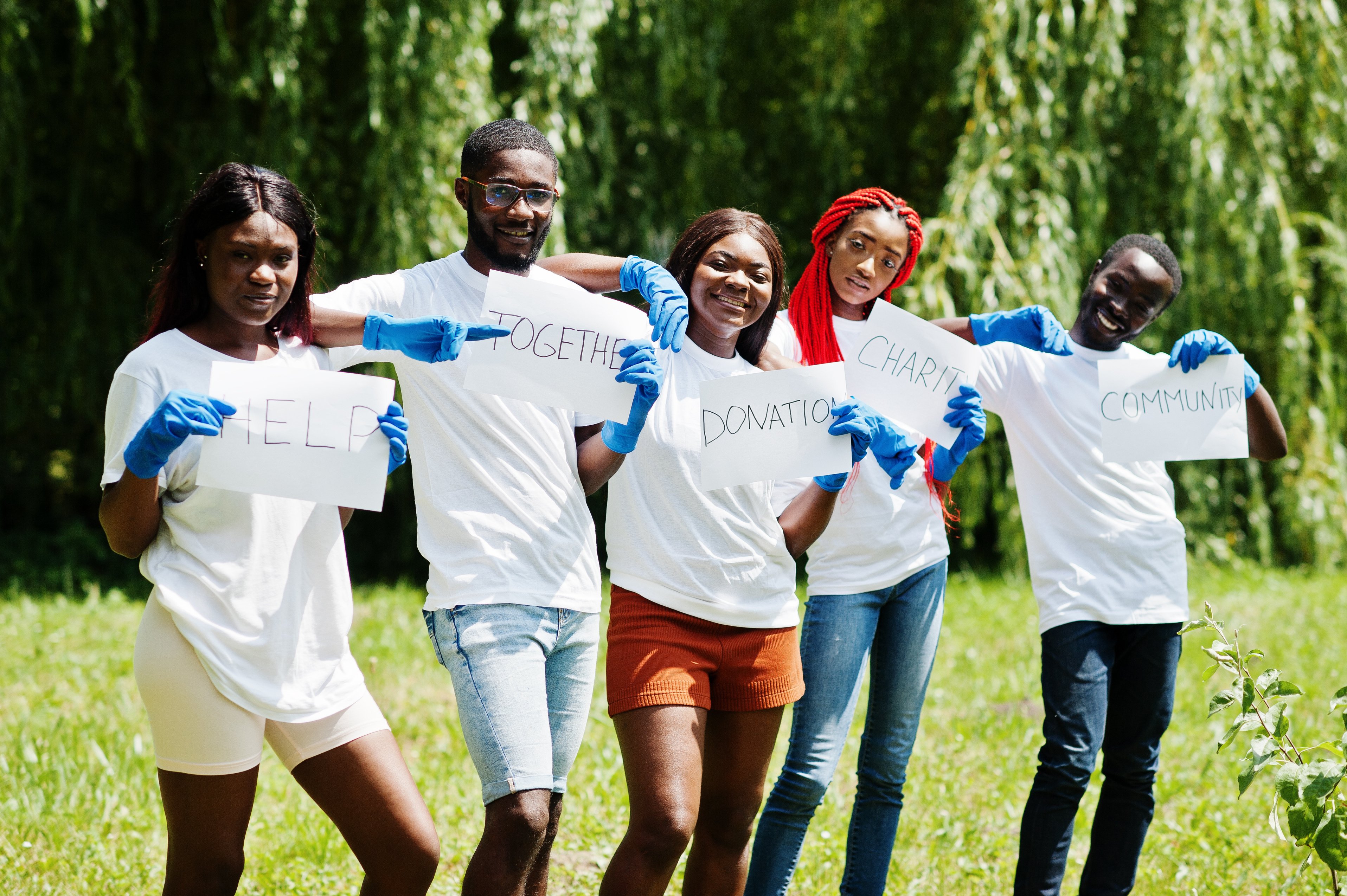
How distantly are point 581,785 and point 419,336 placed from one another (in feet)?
7.10

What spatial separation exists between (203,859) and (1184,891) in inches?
Answer: 95.9

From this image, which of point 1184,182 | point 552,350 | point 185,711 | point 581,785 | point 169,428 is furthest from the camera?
point 1184,182

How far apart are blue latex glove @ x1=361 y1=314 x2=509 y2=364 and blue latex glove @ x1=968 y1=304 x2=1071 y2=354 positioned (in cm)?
129

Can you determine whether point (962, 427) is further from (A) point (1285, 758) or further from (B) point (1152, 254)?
(A) point (1285, 758)

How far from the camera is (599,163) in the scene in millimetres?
6863

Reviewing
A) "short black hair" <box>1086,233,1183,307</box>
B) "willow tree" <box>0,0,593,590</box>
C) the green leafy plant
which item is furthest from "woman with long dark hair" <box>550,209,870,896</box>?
"willow tree" <box>0,0,593,590</box>

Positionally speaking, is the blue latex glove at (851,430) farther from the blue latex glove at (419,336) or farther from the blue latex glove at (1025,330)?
the blue latex glove at (419,336)

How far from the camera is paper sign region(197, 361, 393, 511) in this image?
2.01m

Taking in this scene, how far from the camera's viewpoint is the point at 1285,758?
2254 mm

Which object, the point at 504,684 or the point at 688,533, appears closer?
the point at 504,684

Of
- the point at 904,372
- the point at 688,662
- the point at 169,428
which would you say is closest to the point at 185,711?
the point at 169,428

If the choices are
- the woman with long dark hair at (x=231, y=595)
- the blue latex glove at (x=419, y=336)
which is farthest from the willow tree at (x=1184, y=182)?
the woman with long dark hair at (x=231, y=595)

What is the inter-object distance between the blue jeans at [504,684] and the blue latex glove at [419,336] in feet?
1.48

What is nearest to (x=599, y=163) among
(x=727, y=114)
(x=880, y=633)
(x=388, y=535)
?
(x=727, y=114)
